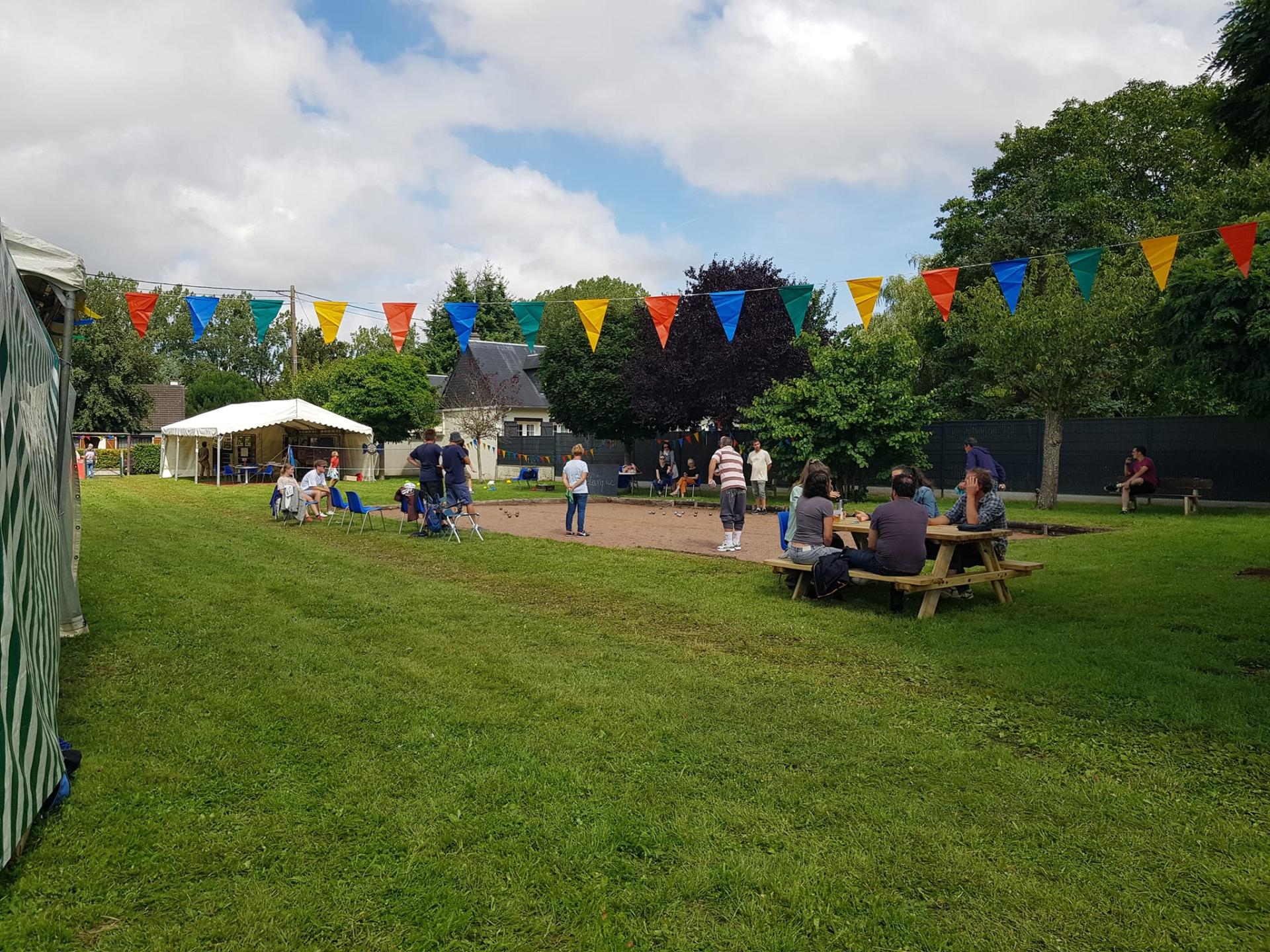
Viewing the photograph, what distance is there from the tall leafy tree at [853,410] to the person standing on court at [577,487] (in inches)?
287

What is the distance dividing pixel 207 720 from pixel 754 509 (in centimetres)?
1588

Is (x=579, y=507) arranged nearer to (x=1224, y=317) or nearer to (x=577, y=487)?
(x=577, y=487)

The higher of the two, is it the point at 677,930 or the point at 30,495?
the point at 30,495

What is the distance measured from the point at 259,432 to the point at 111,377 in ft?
34.7

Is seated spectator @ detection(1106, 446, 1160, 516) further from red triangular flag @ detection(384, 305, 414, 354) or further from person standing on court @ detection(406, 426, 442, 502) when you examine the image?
red triangular flag @ detection(384, 305, 414, 354)

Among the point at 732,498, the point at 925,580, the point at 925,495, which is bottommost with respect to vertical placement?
the point at 925,580

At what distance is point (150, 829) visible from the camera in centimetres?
324

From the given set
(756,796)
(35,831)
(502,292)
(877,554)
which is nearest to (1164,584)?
(877,554)

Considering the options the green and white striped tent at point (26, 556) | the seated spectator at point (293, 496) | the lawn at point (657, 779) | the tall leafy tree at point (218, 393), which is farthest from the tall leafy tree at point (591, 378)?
the tall leafy tree at point (218, 393)

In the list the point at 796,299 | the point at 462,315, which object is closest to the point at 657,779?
the point at 796,299

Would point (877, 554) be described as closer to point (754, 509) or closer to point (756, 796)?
point (756, 796)

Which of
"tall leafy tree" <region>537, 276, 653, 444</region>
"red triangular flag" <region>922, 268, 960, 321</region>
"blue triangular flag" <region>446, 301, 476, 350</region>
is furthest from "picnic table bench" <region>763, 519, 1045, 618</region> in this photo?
"tall leafy tree" <region>537, 276, 653, 444</region>

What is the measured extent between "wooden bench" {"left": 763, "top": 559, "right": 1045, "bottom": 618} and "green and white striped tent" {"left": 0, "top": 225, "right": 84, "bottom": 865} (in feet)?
18.8

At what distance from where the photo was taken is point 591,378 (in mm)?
27703
